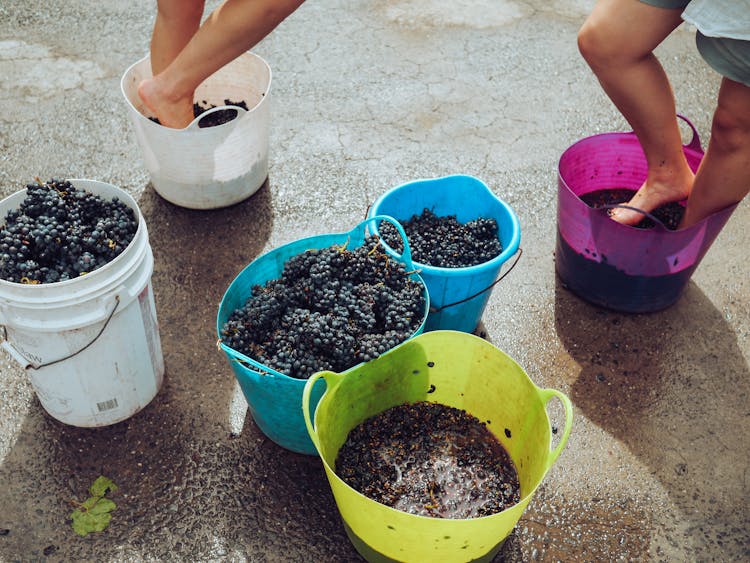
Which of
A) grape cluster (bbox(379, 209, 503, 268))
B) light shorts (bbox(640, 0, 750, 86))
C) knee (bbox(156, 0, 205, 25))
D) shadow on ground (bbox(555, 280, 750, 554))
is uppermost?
light shorts (bbox(640, 0, 750, 86))

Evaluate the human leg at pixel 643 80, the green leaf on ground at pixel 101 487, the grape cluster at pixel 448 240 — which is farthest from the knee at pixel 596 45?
the green leaf on ground at pixel 101 487

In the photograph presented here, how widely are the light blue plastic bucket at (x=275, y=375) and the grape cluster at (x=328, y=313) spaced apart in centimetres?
4

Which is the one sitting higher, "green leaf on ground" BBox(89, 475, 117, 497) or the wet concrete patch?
the wet concrete patch

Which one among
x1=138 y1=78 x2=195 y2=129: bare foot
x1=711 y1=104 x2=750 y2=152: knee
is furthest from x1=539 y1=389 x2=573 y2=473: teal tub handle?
x1=138 y1=78 x2=195 y2=129: bare foot

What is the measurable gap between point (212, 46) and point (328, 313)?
1.02 metres

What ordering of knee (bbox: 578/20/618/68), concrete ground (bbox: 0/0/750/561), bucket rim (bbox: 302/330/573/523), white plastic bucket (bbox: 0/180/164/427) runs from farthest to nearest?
knee (bbox: 578/20/618/68) < concrete ground (bbox: 0/0/750/561) < white plastic bucket (bbox: 0/180/164/427) < bucket rim (bbox: 302/330/573/523)

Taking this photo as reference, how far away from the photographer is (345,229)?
2.80 metres

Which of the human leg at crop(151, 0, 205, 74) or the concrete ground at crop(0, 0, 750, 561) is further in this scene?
the human leg at crop(151, 0, 205, 74)

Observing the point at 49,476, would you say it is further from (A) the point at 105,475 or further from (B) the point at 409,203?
(B) the point at 409,203

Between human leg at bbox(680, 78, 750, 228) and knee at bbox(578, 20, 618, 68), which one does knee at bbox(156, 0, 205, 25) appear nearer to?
knee at bbox(578, 20, 618, 68)

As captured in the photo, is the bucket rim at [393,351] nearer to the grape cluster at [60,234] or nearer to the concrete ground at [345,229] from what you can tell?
the concrete ground at [345,229]

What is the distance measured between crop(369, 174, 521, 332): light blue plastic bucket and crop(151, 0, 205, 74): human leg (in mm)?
1007

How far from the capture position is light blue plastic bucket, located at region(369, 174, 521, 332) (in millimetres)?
2104

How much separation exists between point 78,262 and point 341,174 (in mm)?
1446
